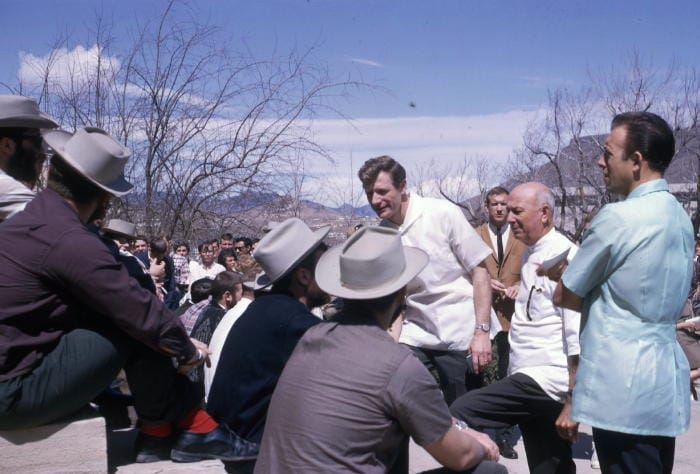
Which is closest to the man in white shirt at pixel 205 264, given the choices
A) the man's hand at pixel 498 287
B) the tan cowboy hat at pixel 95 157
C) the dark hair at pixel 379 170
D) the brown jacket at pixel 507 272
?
the brown jacket at pixel 507 272

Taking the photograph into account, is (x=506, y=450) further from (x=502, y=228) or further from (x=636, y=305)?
(x=636, y=305)

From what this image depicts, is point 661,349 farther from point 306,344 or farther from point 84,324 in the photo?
point 84,324

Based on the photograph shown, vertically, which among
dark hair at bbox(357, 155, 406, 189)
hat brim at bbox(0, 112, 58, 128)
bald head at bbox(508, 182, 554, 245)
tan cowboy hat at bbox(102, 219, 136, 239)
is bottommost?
tan cowboy hat at bbox(102, 219, 136, 239)

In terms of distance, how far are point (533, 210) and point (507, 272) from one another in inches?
92.4

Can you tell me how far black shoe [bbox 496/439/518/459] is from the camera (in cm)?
580

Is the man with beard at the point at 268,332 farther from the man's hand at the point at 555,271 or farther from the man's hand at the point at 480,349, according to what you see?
the man's hand at the point at 480,349

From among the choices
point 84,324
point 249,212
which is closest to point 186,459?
point 84,324

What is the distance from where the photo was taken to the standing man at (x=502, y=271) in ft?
20.5

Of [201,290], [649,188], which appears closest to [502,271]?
[201,290]

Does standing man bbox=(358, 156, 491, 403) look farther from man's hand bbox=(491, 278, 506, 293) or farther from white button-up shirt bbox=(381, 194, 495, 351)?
man's hand bbox=(491, 278, 506, 293)

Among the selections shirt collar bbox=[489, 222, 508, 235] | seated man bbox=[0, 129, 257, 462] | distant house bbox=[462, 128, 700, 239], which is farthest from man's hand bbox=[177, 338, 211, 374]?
distant house bbox=[462, 128, 700, 239]

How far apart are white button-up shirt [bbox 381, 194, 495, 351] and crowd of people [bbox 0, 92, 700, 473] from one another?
556mm

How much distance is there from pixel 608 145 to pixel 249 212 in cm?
936

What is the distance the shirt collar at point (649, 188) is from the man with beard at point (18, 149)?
263 centimetres
